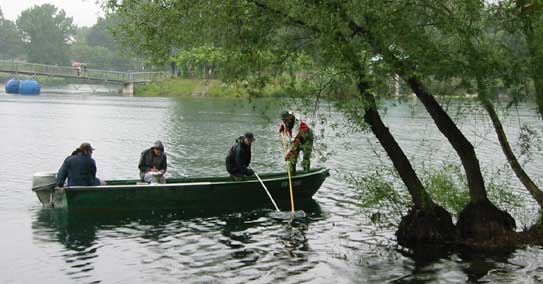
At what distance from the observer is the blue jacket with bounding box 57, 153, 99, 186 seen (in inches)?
722

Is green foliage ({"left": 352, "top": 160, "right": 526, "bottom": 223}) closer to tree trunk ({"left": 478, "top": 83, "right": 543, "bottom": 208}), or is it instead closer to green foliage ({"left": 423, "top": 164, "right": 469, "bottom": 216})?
green foliage ({"left": 423, "top": 164, "right": 469, "bottom": 216})

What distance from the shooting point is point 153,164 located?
19.9 metres

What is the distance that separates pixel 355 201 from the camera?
21094 mm

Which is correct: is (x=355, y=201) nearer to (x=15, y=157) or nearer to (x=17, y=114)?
(x=15, y=157)

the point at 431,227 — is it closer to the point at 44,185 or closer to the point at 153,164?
the point at 153,164

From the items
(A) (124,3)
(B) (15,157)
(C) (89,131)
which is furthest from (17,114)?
(A) (124,3)

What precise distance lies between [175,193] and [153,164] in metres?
1.29

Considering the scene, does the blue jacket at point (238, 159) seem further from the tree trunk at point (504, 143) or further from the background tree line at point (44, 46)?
the background tree line at point (44, 46)

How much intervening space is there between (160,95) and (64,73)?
15.4m

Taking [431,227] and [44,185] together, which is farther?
[44,185]

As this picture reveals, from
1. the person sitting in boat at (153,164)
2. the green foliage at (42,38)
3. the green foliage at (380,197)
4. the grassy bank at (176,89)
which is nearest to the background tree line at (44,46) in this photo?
the green foliage at (42,38)

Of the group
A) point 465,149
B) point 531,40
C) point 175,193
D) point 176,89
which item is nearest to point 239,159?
point 175,193

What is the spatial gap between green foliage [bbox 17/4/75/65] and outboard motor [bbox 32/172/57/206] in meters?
137

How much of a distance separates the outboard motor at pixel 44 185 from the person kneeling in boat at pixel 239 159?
4355mm
